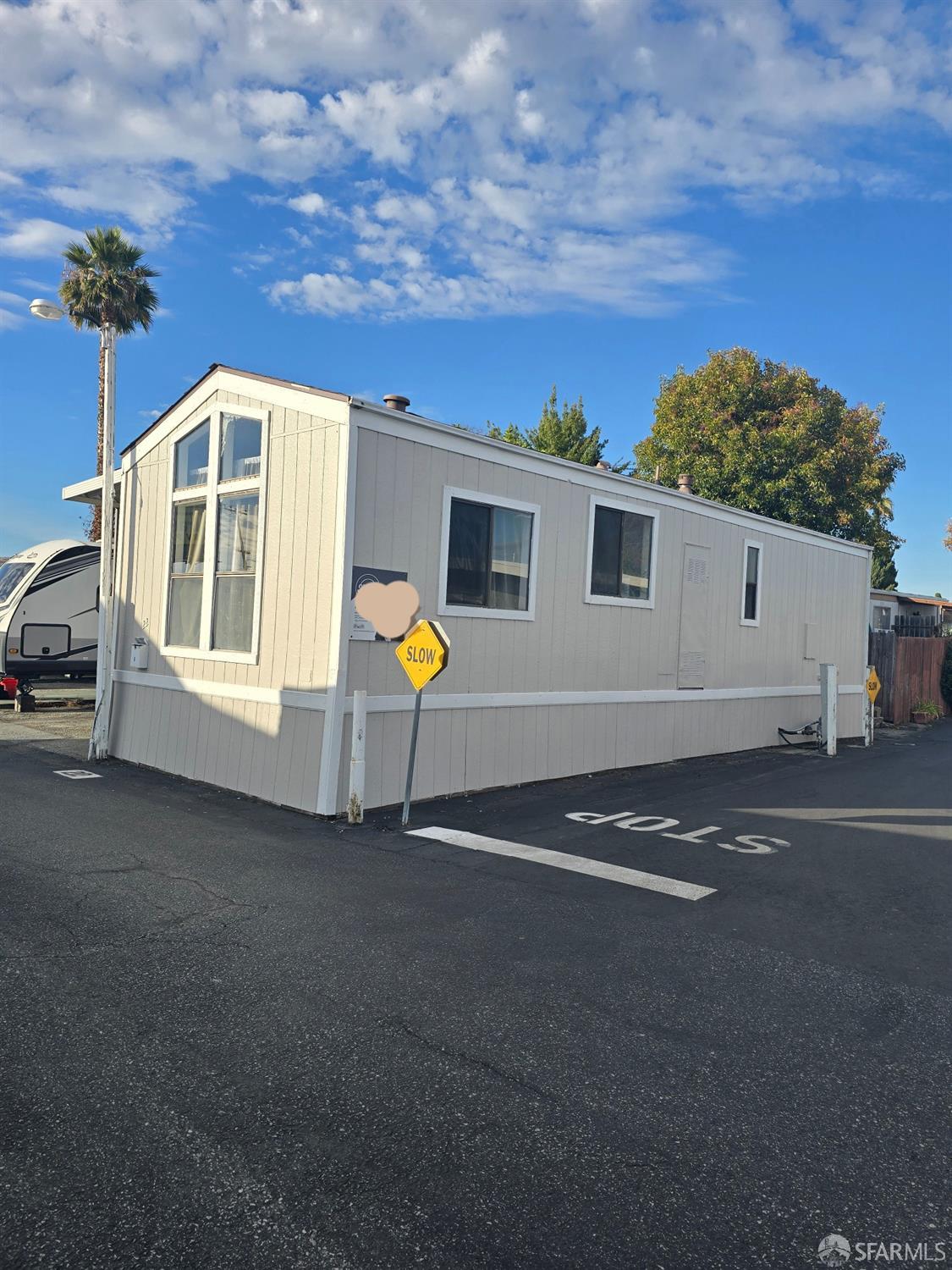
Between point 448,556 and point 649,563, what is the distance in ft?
11.6

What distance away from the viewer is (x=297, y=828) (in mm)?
7457

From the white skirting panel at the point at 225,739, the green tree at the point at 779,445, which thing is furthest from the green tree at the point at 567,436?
the white skirting panel at the point at 225,739

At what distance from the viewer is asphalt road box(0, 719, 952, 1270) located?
8.02ft

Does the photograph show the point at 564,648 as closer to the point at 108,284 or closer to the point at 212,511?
the point at 212,511

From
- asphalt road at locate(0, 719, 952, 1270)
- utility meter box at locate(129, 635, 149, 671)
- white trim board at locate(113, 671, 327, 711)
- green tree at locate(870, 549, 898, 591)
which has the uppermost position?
→ green tree at locate(870, 549, 898, 591)

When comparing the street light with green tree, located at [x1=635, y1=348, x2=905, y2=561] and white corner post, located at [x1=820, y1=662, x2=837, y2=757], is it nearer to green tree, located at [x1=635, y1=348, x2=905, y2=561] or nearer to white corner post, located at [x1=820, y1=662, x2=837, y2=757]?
white corner post, located at [x1=820, y1=662, x2=837, y2=757]

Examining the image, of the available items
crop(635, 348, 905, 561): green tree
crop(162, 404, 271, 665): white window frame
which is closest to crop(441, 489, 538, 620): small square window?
crop(162, 404, 271, 665): white window frame

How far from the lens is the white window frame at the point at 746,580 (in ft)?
42.6

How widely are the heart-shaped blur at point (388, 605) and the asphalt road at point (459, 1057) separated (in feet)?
7.40

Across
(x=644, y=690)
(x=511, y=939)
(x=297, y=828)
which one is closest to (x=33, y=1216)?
(x=511, y=939)

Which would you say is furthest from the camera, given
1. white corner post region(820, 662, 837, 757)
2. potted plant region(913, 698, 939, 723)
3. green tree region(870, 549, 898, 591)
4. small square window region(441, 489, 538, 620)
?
green tree region(870, 549, 898, 591)

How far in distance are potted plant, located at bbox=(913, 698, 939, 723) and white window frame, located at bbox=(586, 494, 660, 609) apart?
11012 millimetres

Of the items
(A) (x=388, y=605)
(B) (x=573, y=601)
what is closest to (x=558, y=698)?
(B) (x=573, y=601)

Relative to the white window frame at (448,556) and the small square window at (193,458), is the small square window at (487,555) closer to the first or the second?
the white window frame at (448,556)
